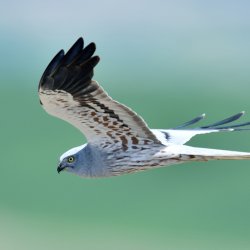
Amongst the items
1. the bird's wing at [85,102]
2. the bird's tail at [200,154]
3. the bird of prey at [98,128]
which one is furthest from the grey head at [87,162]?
the bird's tail at [200,154]

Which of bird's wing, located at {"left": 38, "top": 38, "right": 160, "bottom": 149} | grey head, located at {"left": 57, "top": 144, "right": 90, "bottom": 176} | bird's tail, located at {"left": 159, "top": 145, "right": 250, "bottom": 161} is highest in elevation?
bird's wing, located at {"left": 38, "top": 38, "right": 160, "bottom": 149}

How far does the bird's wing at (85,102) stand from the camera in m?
4.75

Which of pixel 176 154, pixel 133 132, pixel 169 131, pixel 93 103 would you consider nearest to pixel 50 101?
Answer: pixel 93 103

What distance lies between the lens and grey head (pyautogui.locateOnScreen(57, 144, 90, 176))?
218 inches

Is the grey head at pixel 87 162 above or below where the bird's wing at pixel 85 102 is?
below

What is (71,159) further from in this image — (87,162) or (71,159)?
(87,162)

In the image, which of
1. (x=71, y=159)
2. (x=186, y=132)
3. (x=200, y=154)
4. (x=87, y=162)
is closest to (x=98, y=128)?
(x=87, y=162)

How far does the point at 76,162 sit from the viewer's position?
5586 millimetres

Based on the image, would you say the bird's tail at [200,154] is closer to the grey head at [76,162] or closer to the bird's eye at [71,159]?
the grey head at [76,162]

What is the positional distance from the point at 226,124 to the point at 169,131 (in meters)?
0.46

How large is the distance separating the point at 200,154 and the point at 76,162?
0.89m

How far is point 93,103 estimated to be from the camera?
16.1 feet

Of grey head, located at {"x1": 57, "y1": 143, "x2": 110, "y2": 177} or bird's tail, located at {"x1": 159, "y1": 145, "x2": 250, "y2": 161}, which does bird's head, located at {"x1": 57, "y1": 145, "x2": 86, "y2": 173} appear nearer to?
grey head, located at {"x1": 57, "y1": 143, "x2": 110, "y2": 177}

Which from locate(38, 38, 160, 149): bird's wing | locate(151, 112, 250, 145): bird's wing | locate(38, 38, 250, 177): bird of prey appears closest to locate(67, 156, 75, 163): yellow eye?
locate(38, 38, 250, 177): bird of prey
